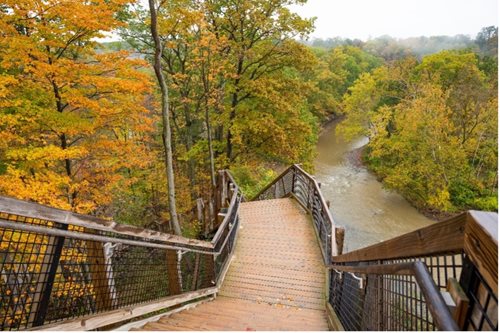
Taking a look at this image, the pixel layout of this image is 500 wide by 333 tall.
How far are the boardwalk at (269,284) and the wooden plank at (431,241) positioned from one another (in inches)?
97.8

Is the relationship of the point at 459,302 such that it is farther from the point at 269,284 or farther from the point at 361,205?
the point at 361,205

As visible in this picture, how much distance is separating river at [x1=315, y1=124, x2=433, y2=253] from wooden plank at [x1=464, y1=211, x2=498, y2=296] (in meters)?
15.9

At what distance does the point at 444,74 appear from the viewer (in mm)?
28078

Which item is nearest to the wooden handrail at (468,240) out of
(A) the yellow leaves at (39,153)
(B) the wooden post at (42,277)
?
(B) the wooden post at (42,277)

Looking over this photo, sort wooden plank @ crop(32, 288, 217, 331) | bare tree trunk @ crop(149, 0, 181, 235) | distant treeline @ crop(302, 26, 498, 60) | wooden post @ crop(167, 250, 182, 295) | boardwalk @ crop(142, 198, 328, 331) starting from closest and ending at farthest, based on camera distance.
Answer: wooden plank @ crop(32, 288, 217, 331)
boardwalk @ crop(142, 198, 328, 331)
wooden post @ crop(167, 250, 182, 295)
bare tree trunk @ crop(149, 0, 181, 235)
distant treeline @ crop(302, 26, 498, 60)

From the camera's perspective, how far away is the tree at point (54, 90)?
6.61 m

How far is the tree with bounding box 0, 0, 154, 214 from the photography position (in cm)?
661

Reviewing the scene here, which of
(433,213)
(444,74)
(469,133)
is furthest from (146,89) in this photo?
(444,74)

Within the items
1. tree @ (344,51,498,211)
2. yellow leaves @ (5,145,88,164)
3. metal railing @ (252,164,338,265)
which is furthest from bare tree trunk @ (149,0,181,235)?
tree @ (344,51,498,211)

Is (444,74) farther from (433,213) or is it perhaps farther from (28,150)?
(28,150)

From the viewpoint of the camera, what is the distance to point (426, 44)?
54.0 metres

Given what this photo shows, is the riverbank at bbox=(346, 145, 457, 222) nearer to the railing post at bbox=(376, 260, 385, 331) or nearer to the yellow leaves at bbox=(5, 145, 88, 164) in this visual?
the railing post at bbox=(376, 260, 385, 331)

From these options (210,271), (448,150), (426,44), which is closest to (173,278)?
(210,271)

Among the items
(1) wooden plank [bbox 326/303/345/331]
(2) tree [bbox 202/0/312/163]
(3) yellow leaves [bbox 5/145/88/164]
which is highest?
(2) tree [bbox 202/0/312/163]
